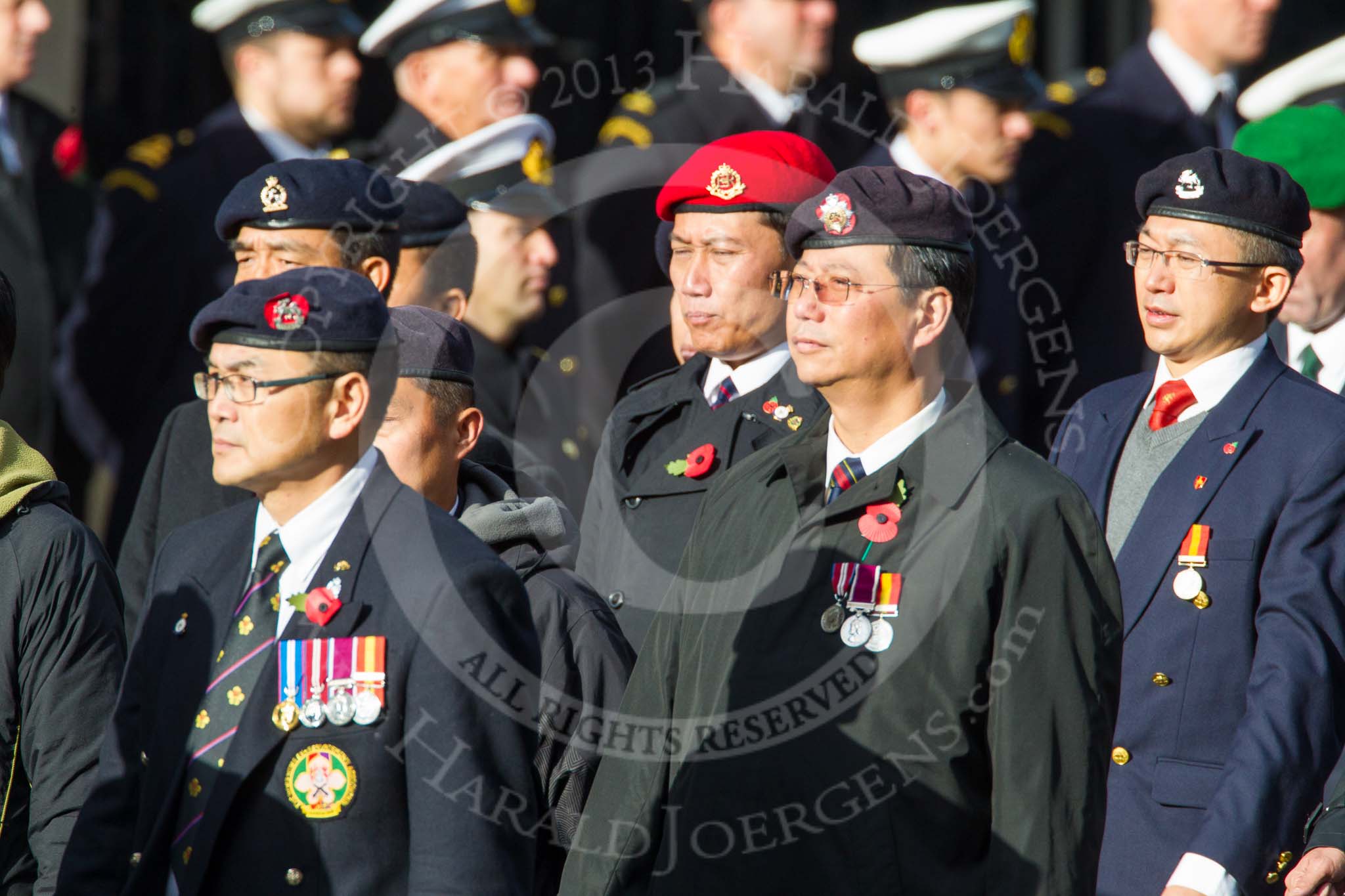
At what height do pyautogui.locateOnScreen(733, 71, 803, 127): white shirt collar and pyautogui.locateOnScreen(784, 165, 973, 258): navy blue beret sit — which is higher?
pyautogui.locateOnScreen(733, 71, 803, 127): white shirt collar

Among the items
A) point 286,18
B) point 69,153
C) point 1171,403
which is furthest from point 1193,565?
point 69,153

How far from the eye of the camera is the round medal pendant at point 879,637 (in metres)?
3.39

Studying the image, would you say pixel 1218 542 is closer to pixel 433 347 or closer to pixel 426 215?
pixel 433 347

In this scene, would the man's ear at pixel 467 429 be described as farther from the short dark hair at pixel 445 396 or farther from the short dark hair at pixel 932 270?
the short dark hair at pixel 932 270

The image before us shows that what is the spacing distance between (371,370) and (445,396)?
0.73 meters

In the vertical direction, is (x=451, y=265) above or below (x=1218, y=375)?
above

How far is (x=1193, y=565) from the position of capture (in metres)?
4.15

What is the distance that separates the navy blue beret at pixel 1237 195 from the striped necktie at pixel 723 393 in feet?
4.01

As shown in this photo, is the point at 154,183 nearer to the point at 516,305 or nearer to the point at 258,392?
the point at 516,305

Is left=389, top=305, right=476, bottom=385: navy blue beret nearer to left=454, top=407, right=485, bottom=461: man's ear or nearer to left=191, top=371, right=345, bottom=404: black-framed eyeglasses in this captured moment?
left=454, top=407, right=485, bottom=461: man's ear

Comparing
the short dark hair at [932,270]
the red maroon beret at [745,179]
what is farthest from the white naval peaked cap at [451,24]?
the short dark hair at [932,270]

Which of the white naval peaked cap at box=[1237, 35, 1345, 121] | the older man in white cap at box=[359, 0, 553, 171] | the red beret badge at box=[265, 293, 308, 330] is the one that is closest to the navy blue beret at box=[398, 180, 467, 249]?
the older man in white cap at box=[359, 0, 553, 171]

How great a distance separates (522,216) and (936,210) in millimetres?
2832

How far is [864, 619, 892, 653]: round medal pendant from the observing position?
3389 millimetres
